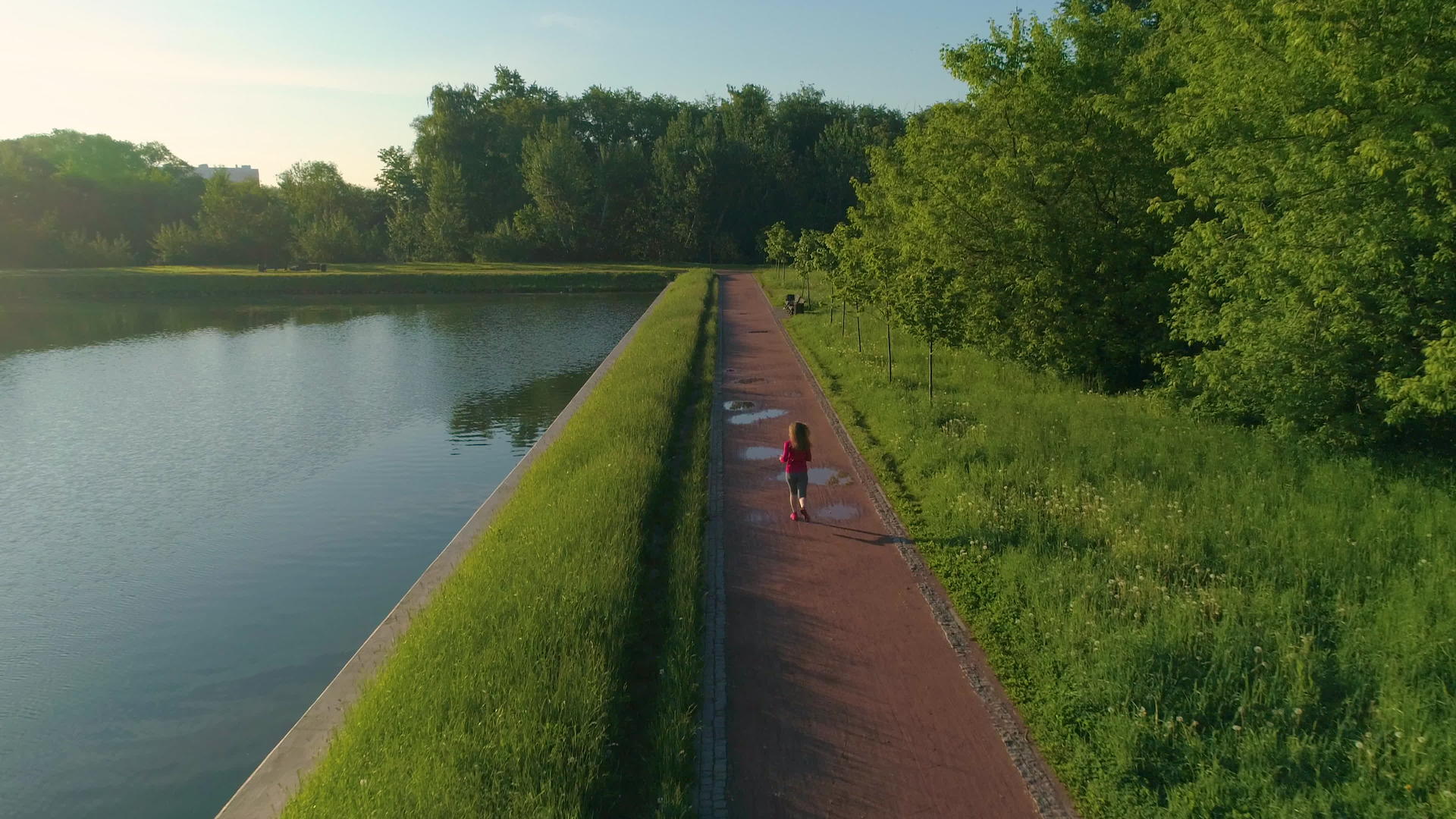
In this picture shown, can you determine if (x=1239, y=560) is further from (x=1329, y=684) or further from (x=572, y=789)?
(x=572, y=789)

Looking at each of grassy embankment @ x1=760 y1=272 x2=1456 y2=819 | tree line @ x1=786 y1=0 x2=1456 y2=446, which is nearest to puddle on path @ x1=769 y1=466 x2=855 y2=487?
grassy embankment @ x1=760 y1=272 x2=1456 y2=819

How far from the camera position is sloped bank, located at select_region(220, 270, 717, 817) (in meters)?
5.14

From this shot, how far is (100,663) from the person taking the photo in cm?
913

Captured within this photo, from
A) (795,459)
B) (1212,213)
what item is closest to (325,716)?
(795,459)

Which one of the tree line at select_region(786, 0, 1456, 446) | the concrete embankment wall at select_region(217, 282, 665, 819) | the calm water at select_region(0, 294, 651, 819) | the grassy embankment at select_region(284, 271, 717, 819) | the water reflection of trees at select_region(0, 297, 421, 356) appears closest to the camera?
the grassy embankment at select_region(284, 271, 717, 819)

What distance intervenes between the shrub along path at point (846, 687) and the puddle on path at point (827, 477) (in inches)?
22.0

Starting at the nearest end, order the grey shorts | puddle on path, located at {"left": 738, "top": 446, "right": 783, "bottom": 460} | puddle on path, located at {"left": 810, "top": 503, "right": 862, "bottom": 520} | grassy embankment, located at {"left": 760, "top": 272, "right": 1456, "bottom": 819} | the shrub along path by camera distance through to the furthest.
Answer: grassy embankment, located at {"left": 760, "top": 272, "right": 1456, "bottom": 819} → the shrub along path → the grey shorts → puddle on path, located at {"left": 810, "top": 503, "right": 862, "bottom": 520} → puddle on path, located at {"left": 738, "top": 446, "right": 783, "bottom": 460}

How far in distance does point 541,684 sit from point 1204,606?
5.29m

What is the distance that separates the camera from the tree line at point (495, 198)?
68.6 metres

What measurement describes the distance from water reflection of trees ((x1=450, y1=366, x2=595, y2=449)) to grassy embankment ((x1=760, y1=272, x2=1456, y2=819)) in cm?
904

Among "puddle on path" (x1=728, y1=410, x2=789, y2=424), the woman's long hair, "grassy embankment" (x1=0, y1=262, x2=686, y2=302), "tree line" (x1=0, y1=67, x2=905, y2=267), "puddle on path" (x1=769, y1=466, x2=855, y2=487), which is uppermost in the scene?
"tree line" (x1=0, y1=67, x2=905, y2=267)

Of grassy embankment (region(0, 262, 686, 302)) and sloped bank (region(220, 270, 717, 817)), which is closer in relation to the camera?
sloped bank (region(220, 270, 717, 817))

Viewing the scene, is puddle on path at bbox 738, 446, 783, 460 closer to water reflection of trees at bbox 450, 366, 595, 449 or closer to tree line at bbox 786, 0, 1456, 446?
tree line at bbox 786, 0, 1456, 446

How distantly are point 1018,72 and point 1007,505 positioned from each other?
38.1 ft
